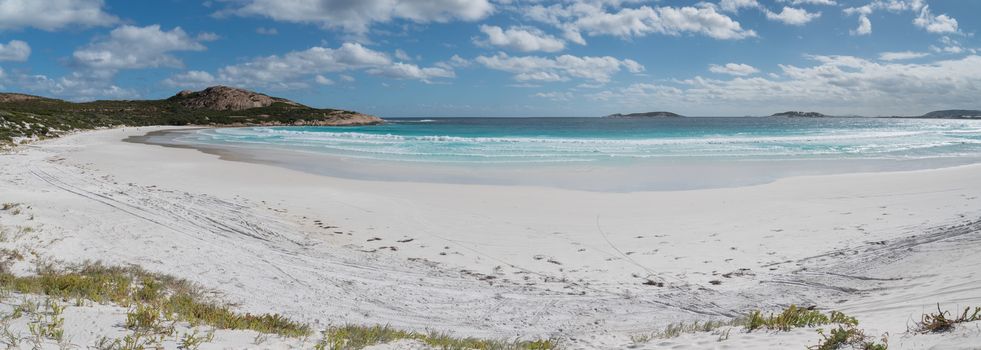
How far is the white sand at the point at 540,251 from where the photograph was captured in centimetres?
557

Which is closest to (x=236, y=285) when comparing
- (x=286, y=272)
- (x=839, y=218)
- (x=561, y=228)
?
(x=286, y=272)

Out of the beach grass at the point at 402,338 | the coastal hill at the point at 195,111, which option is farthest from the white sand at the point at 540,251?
the coastal hill at the point at 195,111

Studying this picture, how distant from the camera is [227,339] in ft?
13.1

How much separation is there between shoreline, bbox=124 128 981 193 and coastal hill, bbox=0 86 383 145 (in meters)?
37.3

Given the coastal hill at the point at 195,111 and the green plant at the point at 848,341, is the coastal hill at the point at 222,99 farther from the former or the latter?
the green plant at the point at 848,341

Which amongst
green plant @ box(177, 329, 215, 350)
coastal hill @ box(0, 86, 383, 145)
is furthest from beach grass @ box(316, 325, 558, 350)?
coastal hill @ box(0, 86, 383, 145)

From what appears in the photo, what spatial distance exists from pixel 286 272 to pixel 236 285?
732 mm

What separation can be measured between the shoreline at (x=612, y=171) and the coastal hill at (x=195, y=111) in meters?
37.3

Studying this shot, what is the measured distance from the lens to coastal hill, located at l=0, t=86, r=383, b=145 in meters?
65.5

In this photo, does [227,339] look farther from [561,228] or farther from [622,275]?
[561,228]

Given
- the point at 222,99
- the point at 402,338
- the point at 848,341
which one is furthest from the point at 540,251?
the point at 222,99

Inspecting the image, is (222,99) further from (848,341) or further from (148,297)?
(848,341)

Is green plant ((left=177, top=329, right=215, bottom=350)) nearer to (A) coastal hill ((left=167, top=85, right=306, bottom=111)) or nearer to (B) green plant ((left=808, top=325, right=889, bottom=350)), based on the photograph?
(B) green plant ((left=808, top=325, right=889, bottom=350))

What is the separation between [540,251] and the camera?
805 cm
